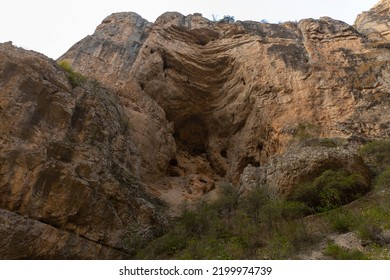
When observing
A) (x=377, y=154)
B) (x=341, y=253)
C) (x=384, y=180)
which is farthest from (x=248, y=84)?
(x=341, y=253)

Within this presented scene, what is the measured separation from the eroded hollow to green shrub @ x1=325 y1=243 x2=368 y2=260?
16.7 m

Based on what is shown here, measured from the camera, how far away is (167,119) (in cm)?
2472

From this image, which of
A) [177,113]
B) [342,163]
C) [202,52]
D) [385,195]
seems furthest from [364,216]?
[202,52]

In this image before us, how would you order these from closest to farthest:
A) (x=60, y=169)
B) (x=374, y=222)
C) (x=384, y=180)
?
(x=374, y=222) → (x=60, y=169) → (x=384, y=180)

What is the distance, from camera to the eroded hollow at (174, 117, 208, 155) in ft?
84.8

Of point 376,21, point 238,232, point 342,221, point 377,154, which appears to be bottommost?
point 238,232

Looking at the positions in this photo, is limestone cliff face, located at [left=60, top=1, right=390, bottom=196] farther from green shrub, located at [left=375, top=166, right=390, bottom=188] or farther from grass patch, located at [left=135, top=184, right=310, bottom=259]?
grass patch, located at [left=135, top=184, right=310, bottom=259]

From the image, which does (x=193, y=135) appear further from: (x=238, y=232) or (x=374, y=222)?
(x=374, y=222)

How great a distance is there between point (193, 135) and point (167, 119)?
2.52m

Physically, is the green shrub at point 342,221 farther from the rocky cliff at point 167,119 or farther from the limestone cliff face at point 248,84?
the limestone cliff face at point 248,84

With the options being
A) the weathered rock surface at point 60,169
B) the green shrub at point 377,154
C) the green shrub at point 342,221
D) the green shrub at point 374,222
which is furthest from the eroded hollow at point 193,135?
the green shrub at point 374,222

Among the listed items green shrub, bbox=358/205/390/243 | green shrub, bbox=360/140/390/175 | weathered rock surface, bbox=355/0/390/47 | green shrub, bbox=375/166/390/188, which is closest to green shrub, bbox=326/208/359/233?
green shrub, bbox=358/205/390/243

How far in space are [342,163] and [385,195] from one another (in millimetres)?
1912
